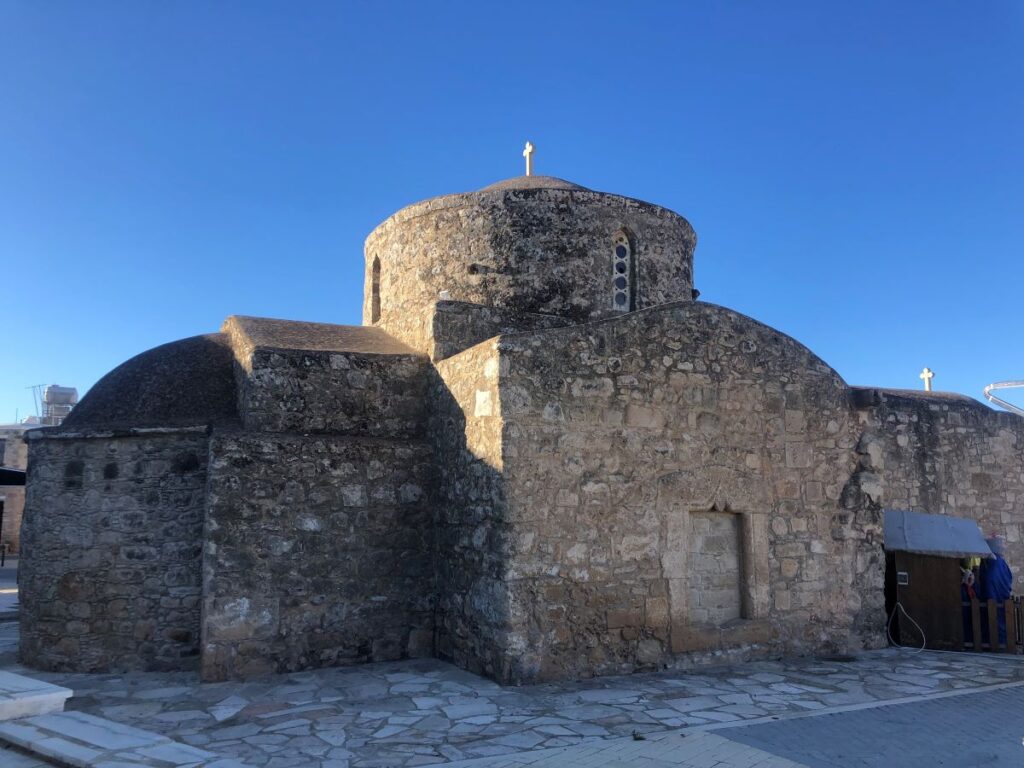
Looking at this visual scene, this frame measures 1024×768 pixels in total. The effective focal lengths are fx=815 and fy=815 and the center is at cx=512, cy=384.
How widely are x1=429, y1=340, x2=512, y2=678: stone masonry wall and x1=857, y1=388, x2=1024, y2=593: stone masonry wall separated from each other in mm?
6666

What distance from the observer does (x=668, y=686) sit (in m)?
6.70

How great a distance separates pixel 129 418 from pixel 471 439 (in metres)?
3.57

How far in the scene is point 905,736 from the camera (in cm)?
536

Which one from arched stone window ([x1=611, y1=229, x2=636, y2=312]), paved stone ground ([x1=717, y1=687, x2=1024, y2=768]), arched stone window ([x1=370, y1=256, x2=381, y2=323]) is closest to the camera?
paved stone ground ([x1=717, y1=687, x2=1024, y2=768])

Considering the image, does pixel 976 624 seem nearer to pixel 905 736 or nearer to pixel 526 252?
pixel 905 736

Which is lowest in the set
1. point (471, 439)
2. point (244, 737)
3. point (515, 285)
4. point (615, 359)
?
point (244, 737)

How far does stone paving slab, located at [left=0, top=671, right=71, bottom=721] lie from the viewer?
5738 millimetres

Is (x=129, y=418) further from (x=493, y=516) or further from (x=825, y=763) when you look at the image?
(x=825, y=763)

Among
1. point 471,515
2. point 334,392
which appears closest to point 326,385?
point 334,392

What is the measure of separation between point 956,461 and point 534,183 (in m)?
7.45

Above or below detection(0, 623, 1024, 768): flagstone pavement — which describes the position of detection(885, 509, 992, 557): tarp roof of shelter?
above

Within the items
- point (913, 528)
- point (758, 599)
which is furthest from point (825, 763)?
point (913, 528)

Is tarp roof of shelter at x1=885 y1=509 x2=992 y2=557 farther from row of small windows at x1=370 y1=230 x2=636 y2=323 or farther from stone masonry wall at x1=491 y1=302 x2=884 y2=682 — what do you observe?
row of small windows at x1=370 y1=230 x2=636 y2=323

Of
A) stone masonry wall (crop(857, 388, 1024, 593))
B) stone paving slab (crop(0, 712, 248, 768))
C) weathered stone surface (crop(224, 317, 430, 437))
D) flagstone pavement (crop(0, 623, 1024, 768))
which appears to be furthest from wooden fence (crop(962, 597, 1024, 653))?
stone paving slab (crop(0, 712, 248, 768))
